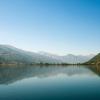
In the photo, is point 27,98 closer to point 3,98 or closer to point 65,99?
point 3,98

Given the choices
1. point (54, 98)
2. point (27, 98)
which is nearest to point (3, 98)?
point (27, 98)

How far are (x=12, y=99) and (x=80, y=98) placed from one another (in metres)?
16.5

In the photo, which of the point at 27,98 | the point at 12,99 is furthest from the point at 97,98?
the point at 12,99

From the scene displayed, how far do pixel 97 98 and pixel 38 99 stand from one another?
47.9ft

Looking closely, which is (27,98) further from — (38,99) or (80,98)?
(80,98)

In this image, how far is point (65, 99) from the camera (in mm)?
44469

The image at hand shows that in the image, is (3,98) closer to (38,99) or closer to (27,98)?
(27,98)

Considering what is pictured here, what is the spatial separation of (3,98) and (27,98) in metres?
5.86

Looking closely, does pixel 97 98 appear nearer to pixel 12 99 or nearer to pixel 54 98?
pixel 54 98

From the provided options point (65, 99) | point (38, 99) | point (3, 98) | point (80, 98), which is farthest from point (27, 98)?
point (80, 98)

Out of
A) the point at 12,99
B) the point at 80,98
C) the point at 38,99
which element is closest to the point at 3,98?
the point at 12,99

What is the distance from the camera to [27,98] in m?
45.2

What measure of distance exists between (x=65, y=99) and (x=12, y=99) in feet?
41.6

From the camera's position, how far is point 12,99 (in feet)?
142
